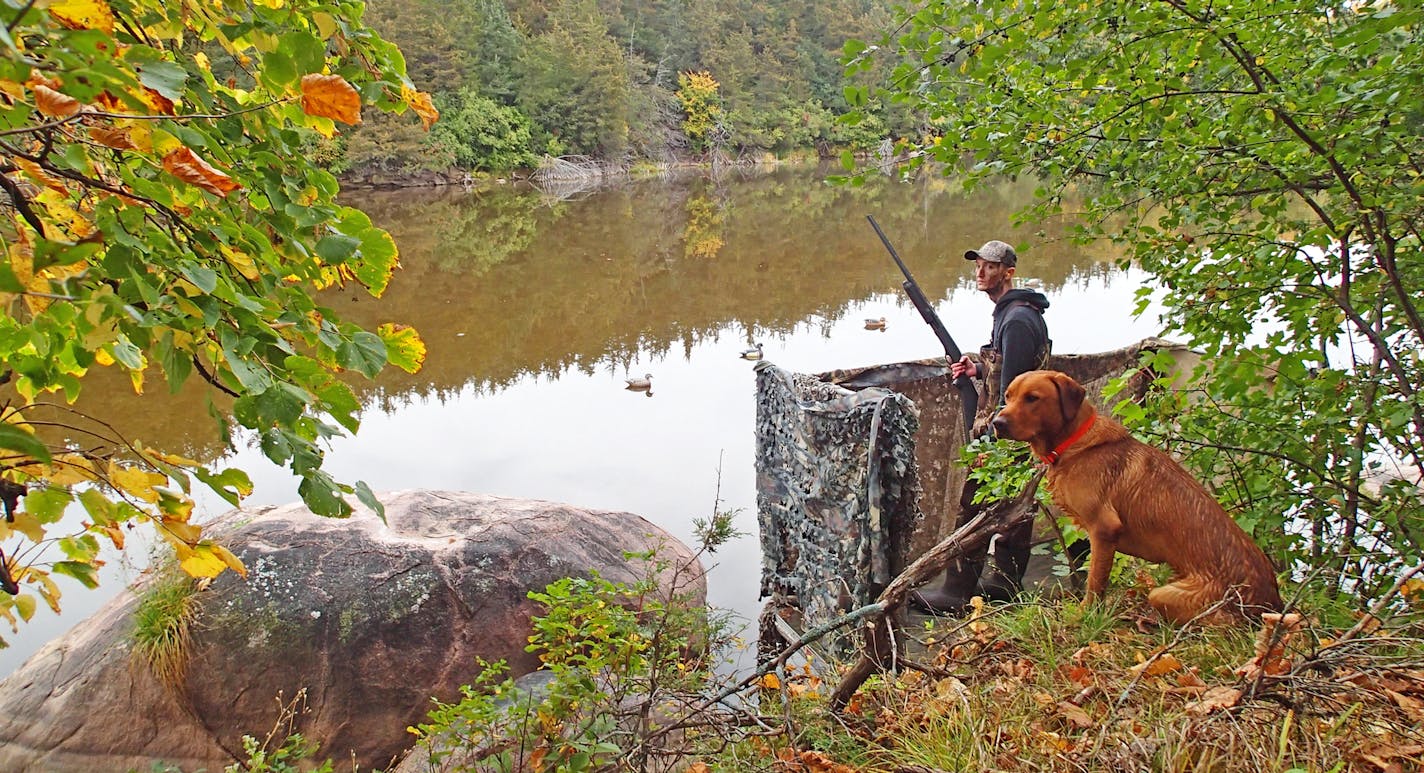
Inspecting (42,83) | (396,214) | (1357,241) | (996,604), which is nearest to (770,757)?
(996,604)

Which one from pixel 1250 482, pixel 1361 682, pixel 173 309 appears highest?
pixel 173 309

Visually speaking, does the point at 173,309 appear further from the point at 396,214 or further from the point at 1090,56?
the point at 396,214

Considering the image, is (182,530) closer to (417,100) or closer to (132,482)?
(132,482)

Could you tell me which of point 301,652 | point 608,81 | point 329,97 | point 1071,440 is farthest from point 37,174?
point 608,81

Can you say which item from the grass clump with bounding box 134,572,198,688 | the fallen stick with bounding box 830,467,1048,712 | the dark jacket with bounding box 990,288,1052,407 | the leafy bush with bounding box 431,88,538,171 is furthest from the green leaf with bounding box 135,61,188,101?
the leafy bush with bounding box 431,88,538,171

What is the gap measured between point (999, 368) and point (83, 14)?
397 centimetres

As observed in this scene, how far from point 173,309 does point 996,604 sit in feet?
12.9

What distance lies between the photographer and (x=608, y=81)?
A: 145 ft

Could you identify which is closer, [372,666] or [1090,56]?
[1090,56]

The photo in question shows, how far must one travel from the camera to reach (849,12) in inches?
2532

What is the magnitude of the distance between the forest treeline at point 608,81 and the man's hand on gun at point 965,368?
29883mm

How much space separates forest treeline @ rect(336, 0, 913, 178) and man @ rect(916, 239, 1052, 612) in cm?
3008

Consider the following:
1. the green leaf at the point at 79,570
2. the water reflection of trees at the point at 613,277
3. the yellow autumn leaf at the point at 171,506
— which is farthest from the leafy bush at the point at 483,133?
the yellow autumn leaf at the point at 171,506

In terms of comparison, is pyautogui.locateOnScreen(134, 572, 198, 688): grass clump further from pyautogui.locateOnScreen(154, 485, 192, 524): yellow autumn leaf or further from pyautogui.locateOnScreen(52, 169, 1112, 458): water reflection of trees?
pyautogui.locateOnScreen(154, 485, 192, 524): yellow autumn leaf
